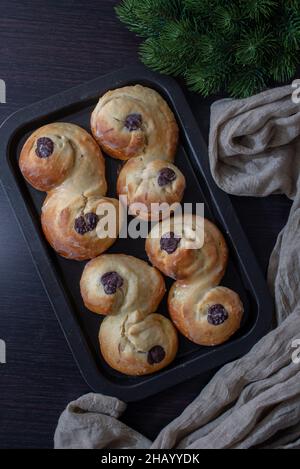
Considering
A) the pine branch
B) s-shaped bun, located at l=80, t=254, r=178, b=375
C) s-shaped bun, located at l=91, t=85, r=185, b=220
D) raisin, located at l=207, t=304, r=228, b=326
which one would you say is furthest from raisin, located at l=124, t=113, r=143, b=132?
raisin, located at l=207, t=304, r=228, b=326

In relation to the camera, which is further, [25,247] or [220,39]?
[25,247]

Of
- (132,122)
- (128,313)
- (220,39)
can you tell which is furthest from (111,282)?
(220,39)

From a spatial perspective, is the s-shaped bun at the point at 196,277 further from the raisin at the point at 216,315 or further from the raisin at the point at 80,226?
the raisin at the point at 80,226

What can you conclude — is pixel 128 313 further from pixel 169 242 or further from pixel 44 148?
pixel 44 148

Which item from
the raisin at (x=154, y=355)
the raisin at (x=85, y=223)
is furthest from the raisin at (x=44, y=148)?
the raisin at (x=154, y=355)

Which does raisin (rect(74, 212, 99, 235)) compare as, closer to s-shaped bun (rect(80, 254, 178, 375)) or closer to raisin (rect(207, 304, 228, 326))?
s-shaped bun (rect(80, 254, 178, 375))

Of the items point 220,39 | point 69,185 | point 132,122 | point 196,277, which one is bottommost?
point 196,277

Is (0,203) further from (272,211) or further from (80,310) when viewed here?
(272,211)
